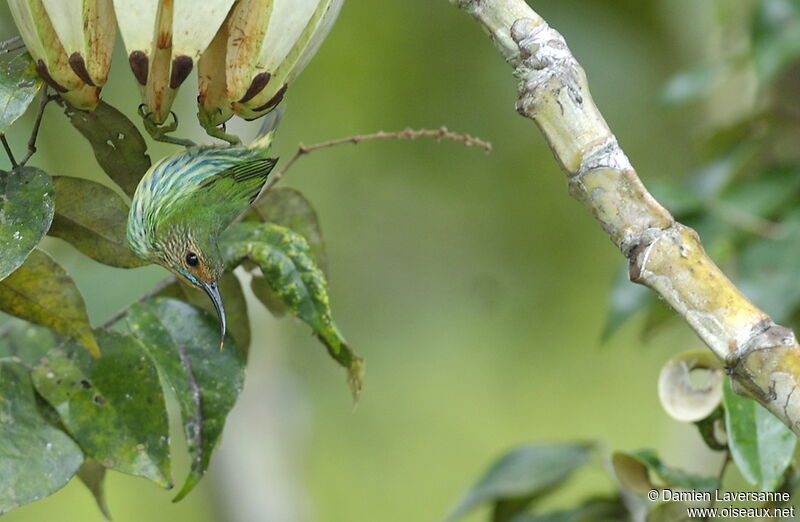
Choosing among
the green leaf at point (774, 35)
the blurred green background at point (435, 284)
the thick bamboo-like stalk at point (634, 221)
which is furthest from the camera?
the blurred green background at point (435, 284)

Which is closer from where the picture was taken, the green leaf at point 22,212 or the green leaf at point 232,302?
the green leaf at point 22,212

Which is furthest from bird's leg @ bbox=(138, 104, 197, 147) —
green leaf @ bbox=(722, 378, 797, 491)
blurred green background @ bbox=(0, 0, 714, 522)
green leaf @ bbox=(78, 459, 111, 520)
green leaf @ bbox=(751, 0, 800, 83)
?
blurred green background @ bbox=(0, 0, 714, 522)

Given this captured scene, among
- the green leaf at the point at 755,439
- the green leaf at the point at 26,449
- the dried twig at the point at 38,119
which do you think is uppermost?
the green leaf at the point at 755,439

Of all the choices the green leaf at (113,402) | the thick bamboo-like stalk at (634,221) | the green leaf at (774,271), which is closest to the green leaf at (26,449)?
the green leaf at (113,402)

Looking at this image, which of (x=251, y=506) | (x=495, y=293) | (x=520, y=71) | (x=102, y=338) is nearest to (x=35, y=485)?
(x=102, y=338)

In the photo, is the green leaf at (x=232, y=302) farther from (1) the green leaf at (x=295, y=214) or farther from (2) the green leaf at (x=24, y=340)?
(2) the green leaf at (x=24, y=340)

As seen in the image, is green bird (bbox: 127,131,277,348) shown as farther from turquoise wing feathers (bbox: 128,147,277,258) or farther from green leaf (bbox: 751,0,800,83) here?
green leaf (bbox: 751,0,800,83)

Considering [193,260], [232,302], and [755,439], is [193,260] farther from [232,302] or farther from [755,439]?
[755,439]

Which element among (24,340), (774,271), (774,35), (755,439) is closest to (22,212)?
(24,340)
